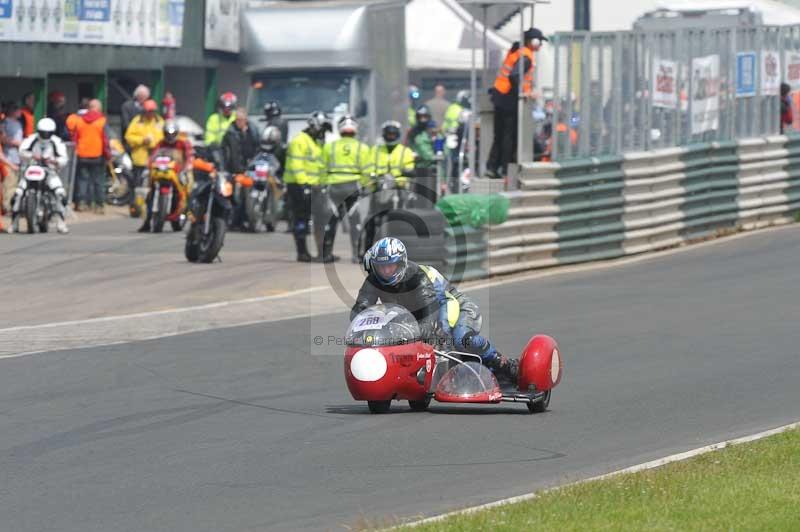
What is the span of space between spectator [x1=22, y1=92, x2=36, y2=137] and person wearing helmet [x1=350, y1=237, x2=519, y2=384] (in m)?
17.4

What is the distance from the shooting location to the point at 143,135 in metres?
26.9

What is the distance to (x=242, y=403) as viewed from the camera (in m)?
11.1

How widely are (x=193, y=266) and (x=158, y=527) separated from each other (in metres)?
13.4

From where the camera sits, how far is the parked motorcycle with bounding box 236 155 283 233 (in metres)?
25.0

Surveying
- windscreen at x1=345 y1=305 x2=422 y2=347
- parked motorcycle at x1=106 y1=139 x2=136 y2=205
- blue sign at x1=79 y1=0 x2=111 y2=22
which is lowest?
windscreen at x1=345 y1=305 x2=422 y2=347

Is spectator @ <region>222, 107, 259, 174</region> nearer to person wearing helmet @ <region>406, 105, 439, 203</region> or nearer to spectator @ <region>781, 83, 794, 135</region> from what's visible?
person wearing helmet @ <region>406, 105, 439, 203</region>

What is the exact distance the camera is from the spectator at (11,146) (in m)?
25.7

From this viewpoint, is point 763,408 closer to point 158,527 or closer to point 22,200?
point 158,527

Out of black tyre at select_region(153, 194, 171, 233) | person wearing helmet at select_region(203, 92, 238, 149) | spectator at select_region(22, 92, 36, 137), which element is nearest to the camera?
black tyre at select_region(153, 194, 171, 233)

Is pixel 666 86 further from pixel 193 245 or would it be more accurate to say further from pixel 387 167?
pixel 193 245

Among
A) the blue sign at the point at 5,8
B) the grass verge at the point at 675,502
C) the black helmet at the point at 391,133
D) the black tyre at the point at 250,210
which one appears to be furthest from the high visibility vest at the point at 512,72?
the grass verge at the point at 675,502

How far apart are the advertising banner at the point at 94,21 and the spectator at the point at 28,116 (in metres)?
1.09

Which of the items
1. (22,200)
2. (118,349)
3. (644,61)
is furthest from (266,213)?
(118,349)

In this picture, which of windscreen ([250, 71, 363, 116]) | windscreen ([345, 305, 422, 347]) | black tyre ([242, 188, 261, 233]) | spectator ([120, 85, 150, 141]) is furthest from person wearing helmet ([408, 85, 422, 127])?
windscreen ([345, 305, 422, 347])
